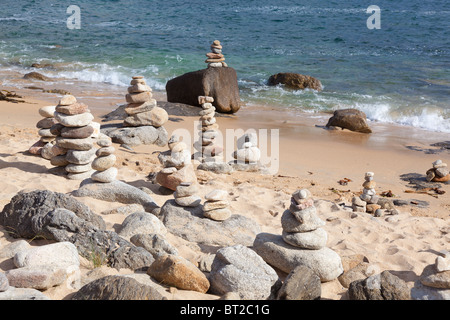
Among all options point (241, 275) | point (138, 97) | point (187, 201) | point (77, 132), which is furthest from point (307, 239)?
point (138, 97)

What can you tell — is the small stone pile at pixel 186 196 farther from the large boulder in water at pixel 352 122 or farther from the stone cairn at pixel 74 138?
the large boulder in water at pixel 352 122

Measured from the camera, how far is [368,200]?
7422 millimetres

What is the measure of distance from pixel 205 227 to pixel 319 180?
11.2 ft

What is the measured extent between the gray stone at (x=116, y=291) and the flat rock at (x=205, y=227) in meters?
1.88

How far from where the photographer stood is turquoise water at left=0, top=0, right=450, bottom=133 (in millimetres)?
16375

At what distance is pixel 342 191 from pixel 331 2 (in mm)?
31928

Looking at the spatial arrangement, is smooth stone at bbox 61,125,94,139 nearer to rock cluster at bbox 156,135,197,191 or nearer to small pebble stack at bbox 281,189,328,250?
rock cluster at bbox 156,135,197,191

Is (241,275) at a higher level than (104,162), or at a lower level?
lower

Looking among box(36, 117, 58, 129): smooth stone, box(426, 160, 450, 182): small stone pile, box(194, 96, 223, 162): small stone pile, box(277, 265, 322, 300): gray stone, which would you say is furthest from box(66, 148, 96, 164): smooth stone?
box(426, 160, 450, 182): small stone pile

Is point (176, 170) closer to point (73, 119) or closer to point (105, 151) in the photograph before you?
point (105, 151)

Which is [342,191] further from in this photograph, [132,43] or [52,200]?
[132,43]

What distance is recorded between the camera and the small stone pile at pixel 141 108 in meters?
10.0

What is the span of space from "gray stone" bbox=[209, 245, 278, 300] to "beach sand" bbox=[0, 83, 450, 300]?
20 centimetres
